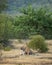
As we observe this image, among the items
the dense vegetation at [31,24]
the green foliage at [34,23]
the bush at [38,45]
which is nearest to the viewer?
the bush at [38,45]

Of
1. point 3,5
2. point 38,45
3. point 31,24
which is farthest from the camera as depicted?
point 31,24

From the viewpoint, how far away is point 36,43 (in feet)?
81.3

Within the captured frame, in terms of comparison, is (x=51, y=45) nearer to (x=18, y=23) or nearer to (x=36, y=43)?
(x=36, y=43)

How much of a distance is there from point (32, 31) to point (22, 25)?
1564 mm

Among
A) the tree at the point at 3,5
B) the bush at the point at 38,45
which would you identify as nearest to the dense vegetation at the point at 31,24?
the tree at the point at 3,5

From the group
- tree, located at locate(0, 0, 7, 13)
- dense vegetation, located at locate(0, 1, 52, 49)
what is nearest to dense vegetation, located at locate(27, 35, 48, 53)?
tree, located at locate(0, 0, 7, 13)

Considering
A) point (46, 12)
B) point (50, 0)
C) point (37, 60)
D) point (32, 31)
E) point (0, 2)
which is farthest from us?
point (50, 0)

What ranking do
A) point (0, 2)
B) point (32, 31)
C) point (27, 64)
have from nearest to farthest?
point (27, 64)
point (0, 2)
point (32, 31)

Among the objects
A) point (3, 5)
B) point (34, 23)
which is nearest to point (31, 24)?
point (34, 23)

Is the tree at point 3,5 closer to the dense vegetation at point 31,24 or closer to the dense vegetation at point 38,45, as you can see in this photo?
the dense vegetation at point 31,24

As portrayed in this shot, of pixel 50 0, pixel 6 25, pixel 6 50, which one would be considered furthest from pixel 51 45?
pixel 50 0

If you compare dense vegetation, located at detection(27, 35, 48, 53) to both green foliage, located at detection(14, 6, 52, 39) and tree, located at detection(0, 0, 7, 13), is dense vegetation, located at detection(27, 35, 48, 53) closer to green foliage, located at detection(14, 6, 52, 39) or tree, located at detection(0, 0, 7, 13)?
tree, located at detection(0, 0, 7, 13)

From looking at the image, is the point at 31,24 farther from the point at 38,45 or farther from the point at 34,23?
the point at 38,45

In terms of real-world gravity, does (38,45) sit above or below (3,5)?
below
